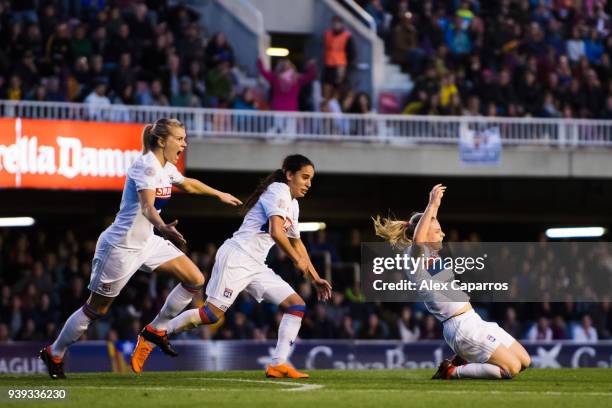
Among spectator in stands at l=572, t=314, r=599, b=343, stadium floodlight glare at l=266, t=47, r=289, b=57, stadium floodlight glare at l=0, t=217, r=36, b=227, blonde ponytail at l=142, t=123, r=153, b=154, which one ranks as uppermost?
stadium floodlight glare at l=266, t=47, r=289, b=57

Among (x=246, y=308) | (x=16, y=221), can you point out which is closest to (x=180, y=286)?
(x=246, y=308)

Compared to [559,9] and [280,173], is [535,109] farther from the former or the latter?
[280,173]

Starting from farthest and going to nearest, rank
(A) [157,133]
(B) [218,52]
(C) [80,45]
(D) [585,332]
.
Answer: (B) [218,52], (D) [585,332], (C) [80,45], (A) [157,133]

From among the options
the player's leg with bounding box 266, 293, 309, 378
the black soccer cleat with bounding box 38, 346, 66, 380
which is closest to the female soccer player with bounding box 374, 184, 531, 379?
the player's leg with bounding box 266, 293, 309, 378

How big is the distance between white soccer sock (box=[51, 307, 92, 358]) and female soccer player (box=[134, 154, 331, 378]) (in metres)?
0.81

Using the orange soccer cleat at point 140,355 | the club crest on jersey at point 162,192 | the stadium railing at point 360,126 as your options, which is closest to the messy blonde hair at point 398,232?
the club crest on jersey at point 162,192

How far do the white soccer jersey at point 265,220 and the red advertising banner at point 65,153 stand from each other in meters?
8.52

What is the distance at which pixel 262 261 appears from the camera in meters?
12.3

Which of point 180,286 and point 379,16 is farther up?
point 379,16

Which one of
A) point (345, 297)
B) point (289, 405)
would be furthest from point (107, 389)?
point (345, 297)

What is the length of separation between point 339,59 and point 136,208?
13.7 m

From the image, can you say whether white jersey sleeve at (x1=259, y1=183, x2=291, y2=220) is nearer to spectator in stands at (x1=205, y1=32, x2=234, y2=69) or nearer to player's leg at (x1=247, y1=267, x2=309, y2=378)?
player's leg at (x1=247, y1=267, x2=309, y2=378)

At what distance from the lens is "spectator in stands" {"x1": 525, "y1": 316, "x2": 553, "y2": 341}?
22594 mm

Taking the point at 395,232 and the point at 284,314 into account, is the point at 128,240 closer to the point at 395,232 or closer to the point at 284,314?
the point at 284,314
